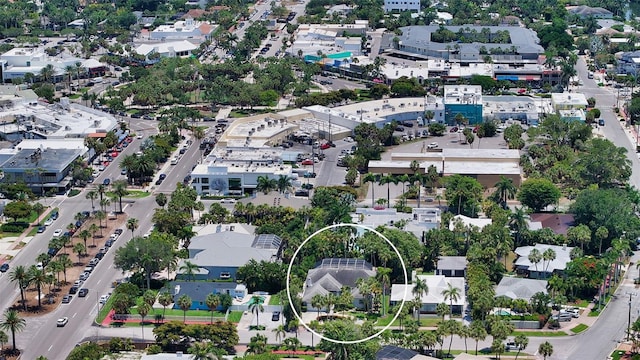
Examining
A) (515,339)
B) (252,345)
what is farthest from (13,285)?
(515,339)

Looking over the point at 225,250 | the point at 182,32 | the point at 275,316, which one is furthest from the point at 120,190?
the point at 182,32

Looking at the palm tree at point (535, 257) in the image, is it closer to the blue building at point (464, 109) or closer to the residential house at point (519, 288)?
the residential house at point (519, 288)

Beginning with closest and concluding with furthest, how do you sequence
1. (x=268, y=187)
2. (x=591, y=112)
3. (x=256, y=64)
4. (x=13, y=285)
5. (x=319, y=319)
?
(x=319, y=319), (x=13, y=285), (x=268, y=187), (x=591, y=112), (x=256, y=64)

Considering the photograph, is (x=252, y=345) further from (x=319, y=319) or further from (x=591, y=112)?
(x=591, y=112)

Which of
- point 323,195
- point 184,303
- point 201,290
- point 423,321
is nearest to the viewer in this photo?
point 184,303

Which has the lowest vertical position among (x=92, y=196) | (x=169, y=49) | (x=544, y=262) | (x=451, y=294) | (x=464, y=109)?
(x=169, y=49)

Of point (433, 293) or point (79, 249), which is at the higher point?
point (433, 293)

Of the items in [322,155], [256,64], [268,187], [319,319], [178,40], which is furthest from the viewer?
[178,40]

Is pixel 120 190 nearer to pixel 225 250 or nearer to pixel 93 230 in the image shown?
pixel 93 230
